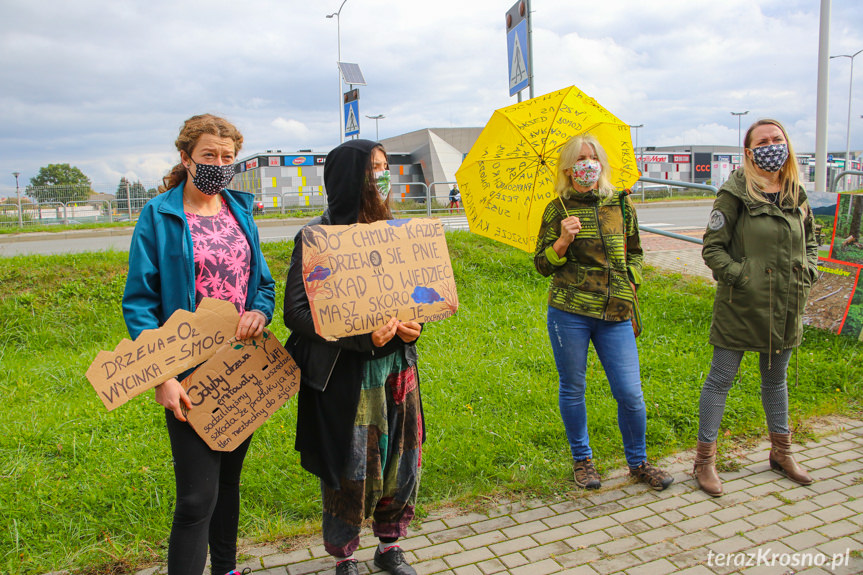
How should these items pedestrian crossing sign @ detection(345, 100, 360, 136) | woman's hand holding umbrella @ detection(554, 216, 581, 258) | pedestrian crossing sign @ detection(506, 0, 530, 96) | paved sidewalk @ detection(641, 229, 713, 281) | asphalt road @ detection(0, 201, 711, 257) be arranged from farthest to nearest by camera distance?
asphalt road @ detection(0, 201, 711, 257) → pedestrian crossing sign @ detection(345, 100, 360, 136) → paved sidewalk @ detection(641, 229, 713, 281) → pedestrian crossing sign @ detection(506, 0, 530, 96) → woman's hand holding umbrella @ detection(554, 216, 581, 258)

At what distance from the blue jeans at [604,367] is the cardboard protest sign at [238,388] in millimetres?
1716

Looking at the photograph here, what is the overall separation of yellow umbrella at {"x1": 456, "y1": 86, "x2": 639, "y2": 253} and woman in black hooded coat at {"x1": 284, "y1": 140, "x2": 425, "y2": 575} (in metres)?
1.23

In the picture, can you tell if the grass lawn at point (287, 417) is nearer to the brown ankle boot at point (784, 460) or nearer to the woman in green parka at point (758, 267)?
the brown ankle boot at point (784, 460)

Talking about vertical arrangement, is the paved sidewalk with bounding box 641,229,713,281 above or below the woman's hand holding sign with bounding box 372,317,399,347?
below

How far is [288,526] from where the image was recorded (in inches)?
131

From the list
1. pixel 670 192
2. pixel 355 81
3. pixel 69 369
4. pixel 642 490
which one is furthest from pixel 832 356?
pixel 670 192

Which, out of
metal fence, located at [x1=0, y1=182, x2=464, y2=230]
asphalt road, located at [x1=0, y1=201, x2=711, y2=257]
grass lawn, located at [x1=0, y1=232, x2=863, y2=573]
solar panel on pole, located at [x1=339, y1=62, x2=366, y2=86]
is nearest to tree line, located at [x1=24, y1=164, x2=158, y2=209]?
metal fence, located at [x1=0, y1=182, x2=464, y2=230]

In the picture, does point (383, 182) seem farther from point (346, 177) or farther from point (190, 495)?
point (190, 495)

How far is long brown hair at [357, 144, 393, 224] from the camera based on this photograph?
8.48 feet

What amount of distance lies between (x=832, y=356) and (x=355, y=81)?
42.3ft

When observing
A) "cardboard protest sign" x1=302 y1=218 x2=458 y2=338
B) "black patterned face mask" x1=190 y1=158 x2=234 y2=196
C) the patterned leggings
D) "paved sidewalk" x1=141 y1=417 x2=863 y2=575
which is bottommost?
"paved sidewalk" x1=141 y1=417 x2=863 y2=575

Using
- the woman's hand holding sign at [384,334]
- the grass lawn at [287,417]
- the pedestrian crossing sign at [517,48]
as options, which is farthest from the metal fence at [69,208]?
the woman's hand holding sign at [384,334]

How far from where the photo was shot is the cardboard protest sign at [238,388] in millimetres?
2463

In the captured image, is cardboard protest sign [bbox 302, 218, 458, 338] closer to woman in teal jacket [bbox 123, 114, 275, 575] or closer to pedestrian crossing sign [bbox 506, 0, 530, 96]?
woman in teal jacket [bbox 123, 114, 275, 575]
